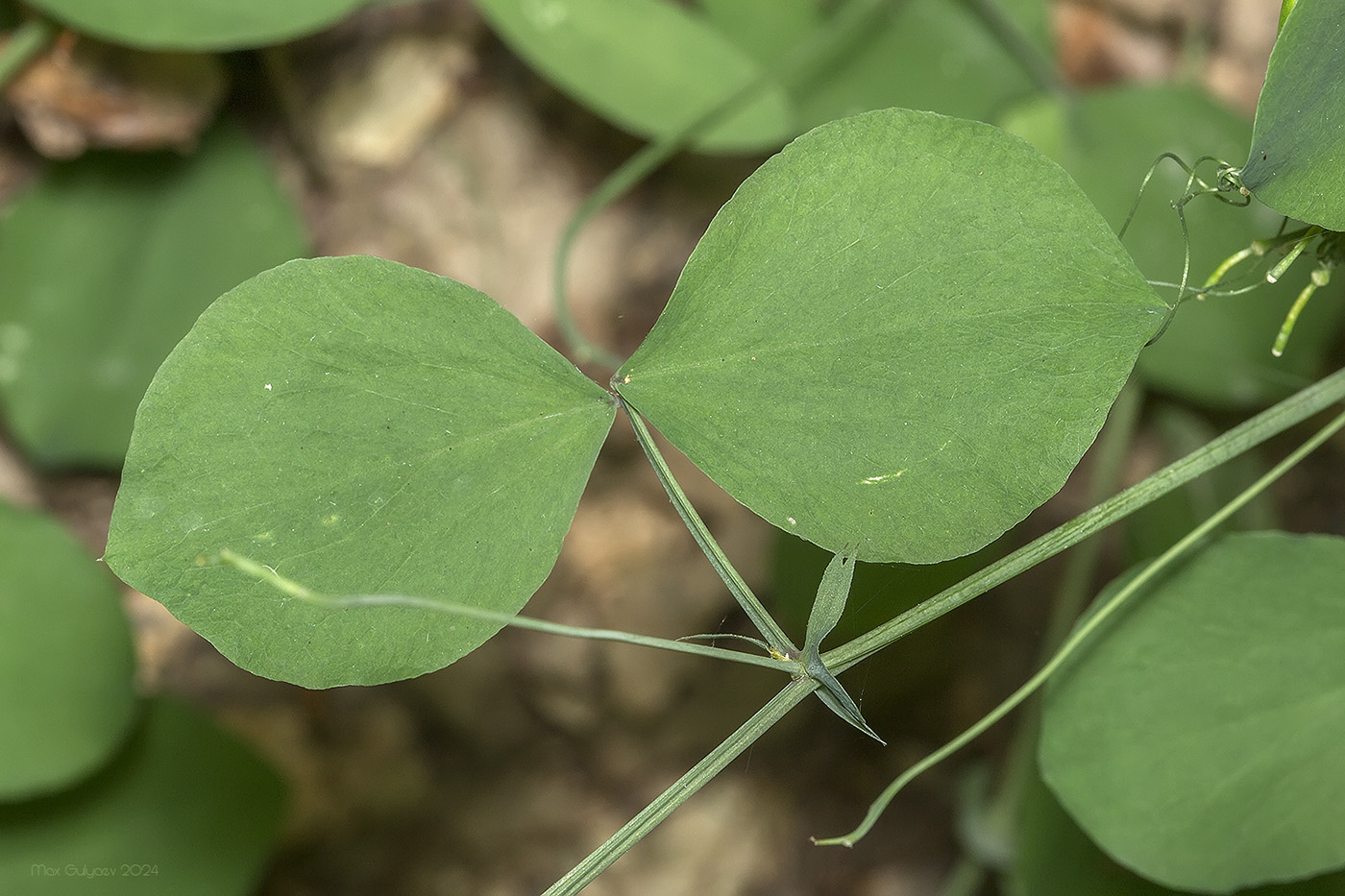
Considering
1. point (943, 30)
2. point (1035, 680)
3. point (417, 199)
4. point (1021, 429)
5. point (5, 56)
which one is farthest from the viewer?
point (417, 199)

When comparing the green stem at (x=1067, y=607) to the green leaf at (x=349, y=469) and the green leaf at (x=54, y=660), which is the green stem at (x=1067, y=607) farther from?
the green leaf at (x=54, y=660)

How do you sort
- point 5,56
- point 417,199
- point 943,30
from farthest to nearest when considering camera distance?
1. point 417,199
2. point 943,30
3. point 5,56

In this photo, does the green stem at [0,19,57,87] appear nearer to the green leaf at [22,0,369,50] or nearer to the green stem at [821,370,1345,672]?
the green leaf at [22,0,369,50]

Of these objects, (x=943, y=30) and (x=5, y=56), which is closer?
(x=5, y=56)

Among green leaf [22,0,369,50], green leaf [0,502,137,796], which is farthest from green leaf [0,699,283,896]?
green leaf [22,0,369,50]

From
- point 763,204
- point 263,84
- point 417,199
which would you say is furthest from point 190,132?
point 763,204

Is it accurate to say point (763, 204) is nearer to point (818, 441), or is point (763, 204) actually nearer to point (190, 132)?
point (818, 441)
